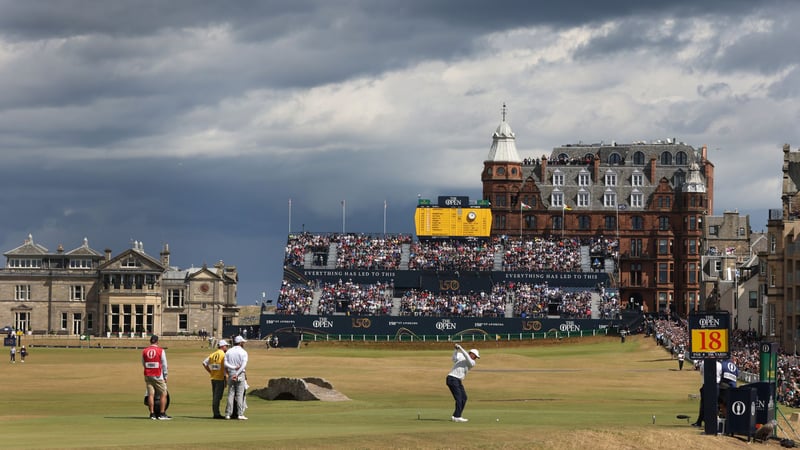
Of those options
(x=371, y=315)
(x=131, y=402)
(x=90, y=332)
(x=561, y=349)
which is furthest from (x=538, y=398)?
(x=90, y=332)

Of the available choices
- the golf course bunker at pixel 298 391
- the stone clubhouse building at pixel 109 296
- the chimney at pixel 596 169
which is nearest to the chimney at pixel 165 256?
the stone clubhouse building at pixel 109 296

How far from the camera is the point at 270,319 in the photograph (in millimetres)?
123688

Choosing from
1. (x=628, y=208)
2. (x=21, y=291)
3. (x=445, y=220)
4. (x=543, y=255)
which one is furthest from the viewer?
(x=628, y=208)

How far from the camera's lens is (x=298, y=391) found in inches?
1658

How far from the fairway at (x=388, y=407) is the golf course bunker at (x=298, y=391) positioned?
0.65m

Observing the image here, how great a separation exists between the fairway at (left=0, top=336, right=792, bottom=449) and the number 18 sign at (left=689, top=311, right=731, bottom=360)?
6.14 feet

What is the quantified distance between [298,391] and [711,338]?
15.2 metres

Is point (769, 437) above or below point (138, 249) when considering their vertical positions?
below

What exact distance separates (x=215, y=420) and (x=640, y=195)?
123m

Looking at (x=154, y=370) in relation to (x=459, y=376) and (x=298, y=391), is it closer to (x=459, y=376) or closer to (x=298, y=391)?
(x=459, y=376)

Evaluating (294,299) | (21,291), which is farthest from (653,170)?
(21,291)

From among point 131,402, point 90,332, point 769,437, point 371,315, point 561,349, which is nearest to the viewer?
point 769,437

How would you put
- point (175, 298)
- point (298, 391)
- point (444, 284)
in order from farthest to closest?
point (175, 298)
point (444, 284)
point (298, 391)

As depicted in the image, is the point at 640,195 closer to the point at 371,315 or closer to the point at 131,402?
the point at 371,315
